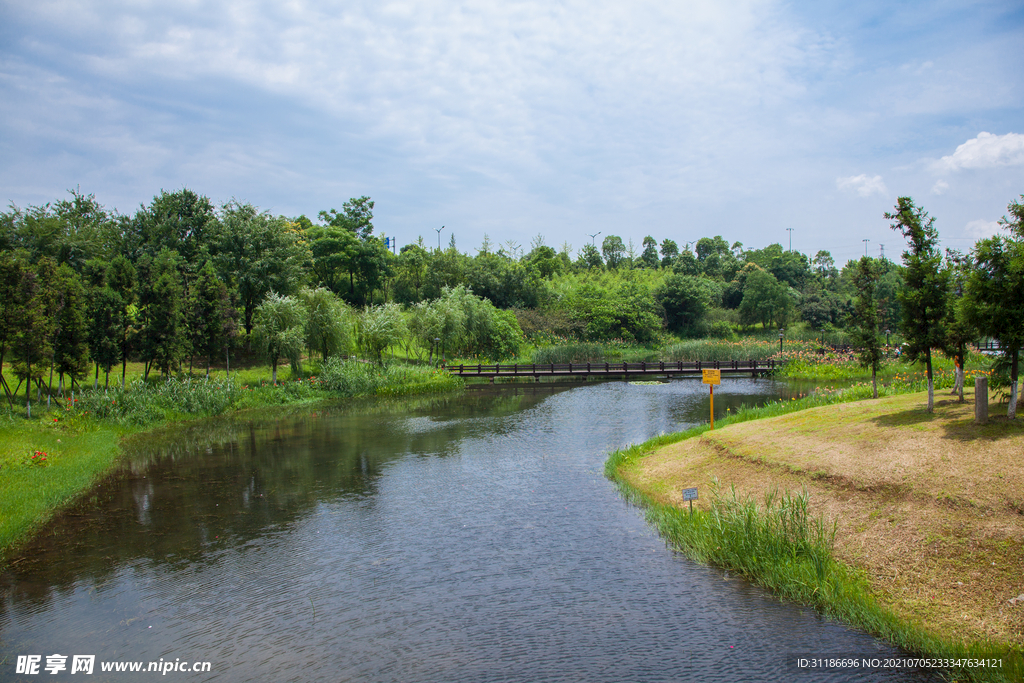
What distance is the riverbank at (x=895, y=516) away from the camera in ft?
27.1

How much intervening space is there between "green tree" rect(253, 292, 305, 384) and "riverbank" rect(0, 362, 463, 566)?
6.10 feet

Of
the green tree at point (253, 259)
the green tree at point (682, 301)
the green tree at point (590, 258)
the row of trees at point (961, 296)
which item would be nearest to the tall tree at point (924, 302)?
the row of trees at point (961, 296)

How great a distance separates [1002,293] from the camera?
1284 centimetres

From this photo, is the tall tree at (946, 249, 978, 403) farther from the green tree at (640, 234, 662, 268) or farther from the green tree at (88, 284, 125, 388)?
the green tree at (640, 234, 662, 268)

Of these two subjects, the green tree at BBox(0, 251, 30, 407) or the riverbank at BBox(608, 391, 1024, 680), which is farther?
the green tree at BBox(0, 251, 30, 407)

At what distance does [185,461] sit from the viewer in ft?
67.5

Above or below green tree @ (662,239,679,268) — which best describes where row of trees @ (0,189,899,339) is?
below

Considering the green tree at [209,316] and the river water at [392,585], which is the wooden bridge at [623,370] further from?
the river water at [392,585]

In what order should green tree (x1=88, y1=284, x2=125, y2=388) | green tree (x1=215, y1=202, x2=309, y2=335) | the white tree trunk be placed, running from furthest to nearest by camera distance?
green tree (x1=215, y1=202, x2=309, y2=335) → green tree (x1=88, y1=284, x2=125, y2=388) → the white tree trunk

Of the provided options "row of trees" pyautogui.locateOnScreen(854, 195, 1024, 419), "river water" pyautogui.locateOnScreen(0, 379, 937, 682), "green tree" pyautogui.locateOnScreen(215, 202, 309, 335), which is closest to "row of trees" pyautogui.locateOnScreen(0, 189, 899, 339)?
"green tree" pyautogui.locateOnScreen(215, 202, 309, 335)

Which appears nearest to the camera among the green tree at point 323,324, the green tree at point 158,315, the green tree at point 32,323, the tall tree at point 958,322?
the tall tree at point 958,322

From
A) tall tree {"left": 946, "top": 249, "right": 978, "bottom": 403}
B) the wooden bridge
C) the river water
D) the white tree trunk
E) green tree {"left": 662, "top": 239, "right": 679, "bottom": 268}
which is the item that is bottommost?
the river water

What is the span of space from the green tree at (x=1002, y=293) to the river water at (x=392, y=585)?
27.7 ft

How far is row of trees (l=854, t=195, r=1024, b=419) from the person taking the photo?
12.8 metres
